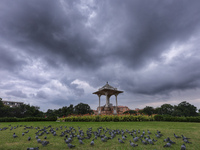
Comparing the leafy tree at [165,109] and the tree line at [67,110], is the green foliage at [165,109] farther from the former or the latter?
the tree line at [67,110]

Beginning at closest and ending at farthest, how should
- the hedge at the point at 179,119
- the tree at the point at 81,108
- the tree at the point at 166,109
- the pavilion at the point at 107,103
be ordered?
the hedge at the point at 179,119
the pavilion at the point at 107,103
the tree at the point at 81,108
the tree at the point at 166,109

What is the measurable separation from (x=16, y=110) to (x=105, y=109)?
20896 millimetres

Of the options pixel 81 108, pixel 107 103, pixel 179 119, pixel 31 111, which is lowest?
pixel 179 119

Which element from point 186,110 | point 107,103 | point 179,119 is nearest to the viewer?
point 179,119

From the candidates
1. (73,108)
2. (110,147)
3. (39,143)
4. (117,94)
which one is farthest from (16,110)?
(110,147)

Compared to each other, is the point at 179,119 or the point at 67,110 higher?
the point at 67,110

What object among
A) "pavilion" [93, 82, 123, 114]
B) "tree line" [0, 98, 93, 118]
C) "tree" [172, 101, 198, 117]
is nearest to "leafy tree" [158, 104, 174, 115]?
"tree" [172, 101, 198, 117]

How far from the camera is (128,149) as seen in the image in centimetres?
423

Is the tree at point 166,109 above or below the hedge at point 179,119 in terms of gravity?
above

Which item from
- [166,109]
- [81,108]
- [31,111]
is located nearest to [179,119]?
[81,108]

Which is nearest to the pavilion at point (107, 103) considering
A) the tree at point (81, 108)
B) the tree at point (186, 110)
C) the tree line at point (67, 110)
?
the tree at point (81, 108)

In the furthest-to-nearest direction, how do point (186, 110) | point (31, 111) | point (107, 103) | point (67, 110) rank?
point (31, 111) < point (107, 103) < point (67, 110) < point (186, 110)

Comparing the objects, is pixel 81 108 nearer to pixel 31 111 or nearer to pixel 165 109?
pixel 31 111

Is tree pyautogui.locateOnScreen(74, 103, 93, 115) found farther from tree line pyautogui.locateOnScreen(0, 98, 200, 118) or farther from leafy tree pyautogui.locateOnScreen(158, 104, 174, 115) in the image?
leafy tree pyautogui.locateOnScreen(158, 104, 174, 115)
